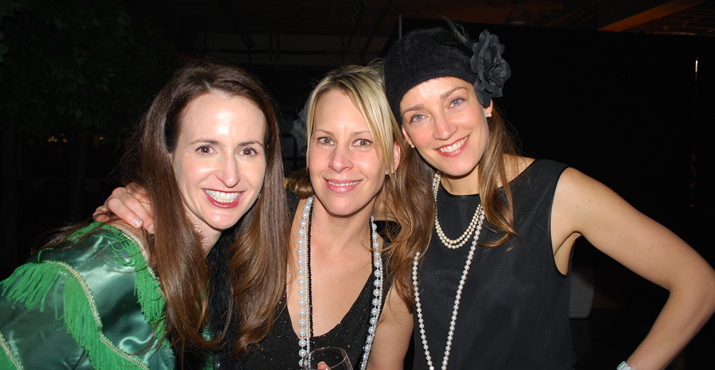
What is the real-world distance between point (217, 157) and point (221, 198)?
0.48 feet

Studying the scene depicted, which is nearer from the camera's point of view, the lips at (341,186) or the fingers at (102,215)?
the fingers at (102,215)

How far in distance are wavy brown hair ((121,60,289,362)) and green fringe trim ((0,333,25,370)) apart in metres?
0.41

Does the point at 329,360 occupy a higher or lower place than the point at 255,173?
lower

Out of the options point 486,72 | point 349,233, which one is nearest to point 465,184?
point 486,72

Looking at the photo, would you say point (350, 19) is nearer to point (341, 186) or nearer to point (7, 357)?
point (341, 186)

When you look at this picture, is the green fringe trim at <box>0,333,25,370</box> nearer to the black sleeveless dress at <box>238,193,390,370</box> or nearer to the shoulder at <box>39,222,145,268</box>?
the shoulder at <box>39,222,145,268</box>

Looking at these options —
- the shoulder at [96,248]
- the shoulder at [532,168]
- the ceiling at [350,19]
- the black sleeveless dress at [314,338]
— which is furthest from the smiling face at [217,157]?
the ceiling at [350,19]

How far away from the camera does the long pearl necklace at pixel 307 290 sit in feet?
6.33

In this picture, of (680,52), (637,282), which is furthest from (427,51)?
(637,282)

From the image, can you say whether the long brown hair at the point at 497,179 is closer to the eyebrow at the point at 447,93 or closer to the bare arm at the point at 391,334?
the eyebrow at the point at 447,93

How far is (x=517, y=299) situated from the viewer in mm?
1636

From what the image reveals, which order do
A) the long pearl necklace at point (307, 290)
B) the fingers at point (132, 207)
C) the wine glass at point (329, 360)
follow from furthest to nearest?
the long pearl necklace at point (307, 290)
the fingers at point (132, 207)
the wine glass at point (329, 360)

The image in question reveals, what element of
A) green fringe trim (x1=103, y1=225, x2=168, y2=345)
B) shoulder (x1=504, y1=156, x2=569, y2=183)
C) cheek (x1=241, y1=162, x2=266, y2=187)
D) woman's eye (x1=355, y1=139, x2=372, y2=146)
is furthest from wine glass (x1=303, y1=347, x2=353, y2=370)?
shoulder (x1=504, y1=156, x2=569, y2=183)

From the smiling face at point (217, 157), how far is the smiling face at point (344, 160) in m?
0.33
